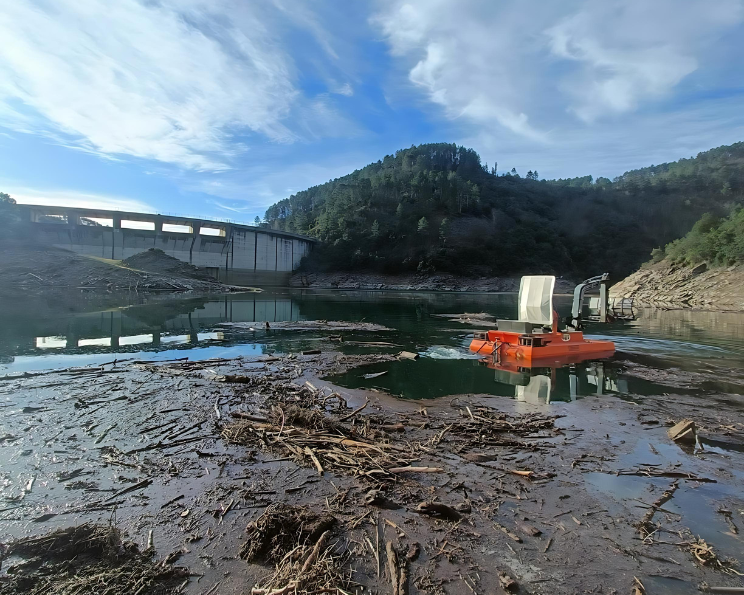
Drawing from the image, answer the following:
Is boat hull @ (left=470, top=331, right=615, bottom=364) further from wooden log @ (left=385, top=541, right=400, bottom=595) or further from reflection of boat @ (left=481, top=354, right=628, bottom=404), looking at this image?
wooden log @ (left=385, top=541, right=400, bottom=595)

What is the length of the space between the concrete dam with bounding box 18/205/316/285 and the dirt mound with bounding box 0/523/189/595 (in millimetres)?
89071

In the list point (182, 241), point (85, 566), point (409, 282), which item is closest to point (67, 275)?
point (182, 241)

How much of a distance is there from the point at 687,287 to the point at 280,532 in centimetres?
Answer: 6756

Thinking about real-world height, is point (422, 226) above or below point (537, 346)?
above

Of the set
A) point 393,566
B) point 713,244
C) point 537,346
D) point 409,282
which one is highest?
point 713,244

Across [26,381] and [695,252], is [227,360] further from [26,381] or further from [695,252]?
[695,252]

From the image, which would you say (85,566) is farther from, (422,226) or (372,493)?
(422,226)

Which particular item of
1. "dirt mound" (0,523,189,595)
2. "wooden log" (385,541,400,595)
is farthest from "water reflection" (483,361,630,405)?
"dirt mound" (0,523,189,595)

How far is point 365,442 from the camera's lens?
7.07 meters

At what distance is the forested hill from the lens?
12081 centimetres

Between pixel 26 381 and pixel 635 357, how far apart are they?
22455mm

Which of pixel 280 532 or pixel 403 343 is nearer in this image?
pixel 280 532

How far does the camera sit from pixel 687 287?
55.2 metres

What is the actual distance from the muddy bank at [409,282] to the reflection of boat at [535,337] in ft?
287
